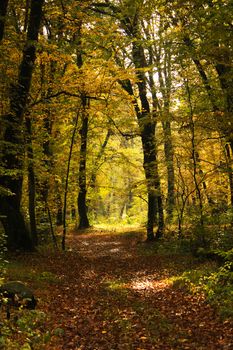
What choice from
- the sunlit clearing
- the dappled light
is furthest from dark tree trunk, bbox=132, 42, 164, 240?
the sunlit clearing

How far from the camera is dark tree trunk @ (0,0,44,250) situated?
1269cm

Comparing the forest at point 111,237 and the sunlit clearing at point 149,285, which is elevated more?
the forest at point 111,237

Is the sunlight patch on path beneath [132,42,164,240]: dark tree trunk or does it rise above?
beneath

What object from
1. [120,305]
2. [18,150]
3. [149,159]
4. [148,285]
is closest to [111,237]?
[149,159]

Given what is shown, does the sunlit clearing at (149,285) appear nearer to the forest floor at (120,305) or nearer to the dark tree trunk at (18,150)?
the forest floor at (120,305)

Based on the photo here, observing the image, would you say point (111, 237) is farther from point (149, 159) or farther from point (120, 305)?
point (120, 305)

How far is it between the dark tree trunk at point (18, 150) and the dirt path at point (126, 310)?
1317mm

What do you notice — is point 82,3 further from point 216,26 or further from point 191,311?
point 191,311

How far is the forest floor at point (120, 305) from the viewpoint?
6.55 meters

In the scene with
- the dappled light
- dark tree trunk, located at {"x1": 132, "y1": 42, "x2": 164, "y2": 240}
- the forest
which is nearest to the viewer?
the forest

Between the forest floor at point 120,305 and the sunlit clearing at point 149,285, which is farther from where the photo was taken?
the sunlit clearing at point 149,285

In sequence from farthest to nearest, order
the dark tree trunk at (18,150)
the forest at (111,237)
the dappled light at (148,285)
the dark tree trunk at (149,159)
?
1. the dark tree trunk at (149,159)
2. the dark tree trunk at (18,150)
3. the dappled light at (148,285)
4. the forest at (111,237)

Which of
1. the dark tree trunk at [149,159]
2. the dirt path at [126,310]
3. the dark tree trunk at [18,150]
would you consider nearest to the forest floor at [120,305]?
the dirt path at [126,310]

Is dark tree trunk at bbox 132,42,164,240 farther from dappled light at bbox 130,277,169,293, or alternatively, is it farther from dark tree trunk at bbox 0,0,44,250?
dappled light at bbox 130,277,169,293
